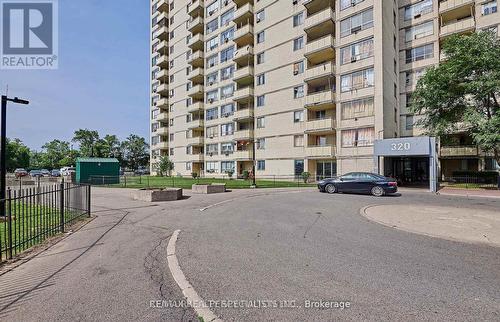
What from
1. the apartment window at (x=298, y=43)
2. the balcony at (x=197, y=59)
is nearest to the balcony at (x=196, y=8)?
the balcony at (x=197, y=59)

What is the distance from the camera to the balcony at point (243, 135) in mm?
39531

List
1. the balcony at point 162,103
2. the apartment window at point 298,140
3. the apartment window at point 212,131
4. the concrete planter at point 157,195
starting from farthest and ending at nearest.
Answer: the balcony at point 162,103 → the apartment window at point 212,131 → the apartment window at point 298,140 → the concrete planter at point 157,195

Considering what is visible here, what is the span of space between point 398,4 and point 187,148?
39.8 metres

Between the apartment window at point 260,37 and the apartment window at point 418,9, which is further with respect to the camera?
the apartment window at point 260,37

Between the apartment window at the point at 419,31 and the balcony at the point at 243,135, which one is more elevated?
the apartment window at the point at 419,31

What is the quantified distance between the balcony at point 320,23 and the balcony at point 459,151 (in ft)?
63.6

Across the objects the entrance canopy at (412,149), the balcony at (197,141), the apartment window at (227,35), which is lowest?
the entrance canopy at (412,149)

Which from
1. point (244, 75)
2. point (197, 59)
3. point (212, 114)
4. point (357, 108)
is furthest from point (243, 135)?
point (197, 59)

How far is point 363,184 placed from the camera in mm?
18125

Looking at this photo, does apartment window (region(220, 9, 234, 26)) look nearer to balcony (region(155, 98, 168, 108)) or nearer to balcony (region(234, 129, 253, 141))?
balcony (region(234, 129, 253, 141))

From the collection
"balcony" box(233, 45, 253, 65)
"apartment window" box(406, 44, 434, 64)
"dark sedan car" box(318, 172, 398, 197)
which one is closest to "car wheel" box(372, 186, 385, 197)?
"dark sedan car" box(318, 172, 398, 197)

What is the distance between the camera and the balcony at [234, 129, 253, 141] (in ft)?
130

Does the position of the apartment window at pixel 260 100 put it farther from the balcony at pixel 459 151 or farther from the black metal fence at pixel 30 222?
the black metal fence at pixel 30 222

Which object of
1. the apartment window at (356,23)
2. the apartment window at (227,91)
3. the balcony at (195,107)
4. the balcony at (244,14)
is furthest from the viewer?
the balcony at (195,107)
